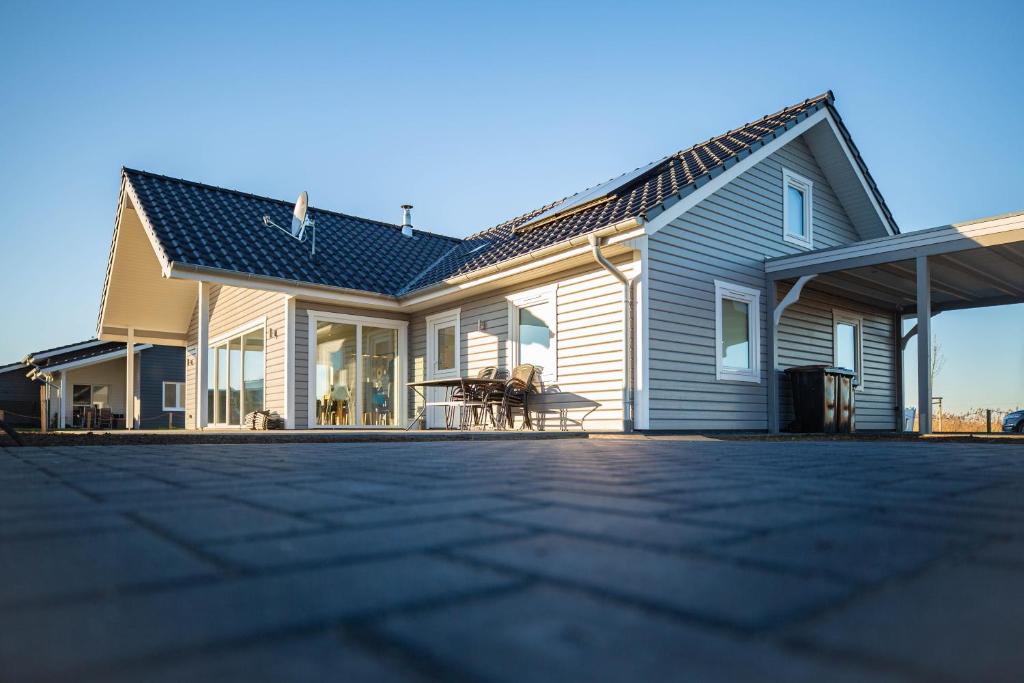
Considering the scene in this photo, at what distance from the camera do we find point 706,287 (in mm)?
9031

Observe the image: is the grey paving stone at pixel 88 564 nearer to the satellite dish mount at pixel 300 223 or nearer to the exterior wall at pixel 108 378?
the satellite dish mount at pixel 300 223

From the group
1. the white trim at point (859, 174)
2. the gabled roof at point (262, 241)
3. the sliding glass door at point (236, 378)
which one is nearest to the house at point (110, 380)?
the sliding glass door at point (236, 378)

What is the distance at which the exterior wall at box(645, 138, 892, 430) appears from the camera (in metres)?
8.35

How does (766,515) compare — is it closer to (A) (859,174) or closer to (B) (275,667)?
(B) (275,667)

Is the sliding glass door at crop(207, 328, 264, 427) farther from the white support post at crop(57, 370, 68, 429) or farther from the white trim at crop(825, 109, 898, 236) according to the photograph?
the white support post at crop(57, 370, 68, 429)

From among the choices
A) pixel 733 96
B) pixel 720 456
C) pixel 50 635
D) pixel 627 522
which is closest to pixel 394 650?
pixel 50 635

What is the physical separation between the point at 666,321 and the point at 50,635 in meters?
8.13

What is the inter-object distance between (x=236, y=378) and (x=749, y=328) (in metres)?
9.18

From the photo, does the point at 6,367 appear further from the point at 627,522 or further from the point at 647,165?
the point at 627,522

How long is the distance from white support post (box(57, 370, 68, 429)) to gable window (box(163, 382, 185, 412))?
9.52 feet

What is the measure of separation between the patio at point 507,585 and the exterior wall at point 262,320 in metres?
9.40

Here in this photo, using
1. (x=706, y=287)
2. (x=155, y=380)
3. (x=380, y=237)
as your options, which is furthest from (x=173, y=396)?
(x=706, y=287)

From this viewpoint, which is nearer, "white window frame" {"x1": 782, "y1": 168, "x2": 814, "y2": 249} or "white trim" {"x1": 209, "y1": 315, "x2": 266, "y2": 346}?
"white window frame" {"x1": 782, "y1": 168, "x2": 814, "y2": 249}

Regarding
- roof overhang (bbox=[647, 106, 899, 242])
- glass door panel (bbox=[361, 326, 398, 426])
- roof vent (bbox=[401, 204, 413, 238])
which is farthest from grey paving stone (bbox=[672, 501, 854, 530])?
roof vent (bbox=[401, 204, 413, 238])
